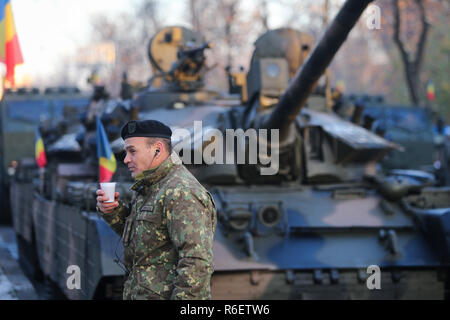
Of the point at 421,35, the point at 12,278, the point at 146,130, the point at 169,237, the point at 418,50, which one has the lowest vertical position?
the point at 12,278

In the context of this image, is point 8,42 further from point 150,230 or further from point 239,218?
point 150,230

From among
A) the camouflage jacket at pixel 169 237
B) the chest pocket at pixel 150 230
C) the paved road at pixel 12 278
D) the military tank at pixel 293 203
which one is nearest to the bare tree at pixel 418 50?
the paved road at pixel 12 278

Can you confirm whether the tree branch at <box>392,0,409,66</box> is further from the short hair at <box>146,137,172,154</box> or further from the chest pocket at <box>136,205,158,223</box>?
the chest pocket at <box>136,205,158,223</box>

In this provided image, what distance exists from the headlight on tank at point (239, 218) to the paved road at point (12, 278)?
3.21m

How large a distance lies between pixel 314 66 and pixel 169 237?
2941 mm

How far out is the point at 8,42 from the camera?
6.57 metres

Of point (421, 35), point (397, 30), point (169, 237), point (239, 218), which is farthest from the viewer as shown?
point (421, 35)

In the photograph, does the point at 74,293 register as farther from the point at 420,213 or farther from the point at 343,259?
the point at 420,213

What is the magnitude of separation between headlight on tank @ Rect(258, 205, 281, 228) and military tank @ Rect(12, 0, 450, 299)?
0.01m

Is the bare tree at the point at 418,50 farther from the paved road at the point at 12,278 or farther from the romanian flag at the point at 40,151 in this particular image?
the romanian flag at the point at 40,151

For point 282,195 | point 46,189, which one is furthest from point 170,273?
point 46,189

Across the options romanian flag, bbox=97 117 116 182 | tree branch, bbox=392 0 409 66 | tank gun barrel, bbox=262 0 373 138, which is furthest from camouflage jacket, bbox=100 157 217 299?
Result: tree branch, bbox=392 0 409 66

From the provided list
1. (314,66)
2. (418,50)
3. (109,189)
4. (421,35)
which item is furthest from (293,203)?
(421,35)

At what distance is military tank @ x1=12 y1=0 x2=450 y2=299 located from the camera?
690 centimetres
